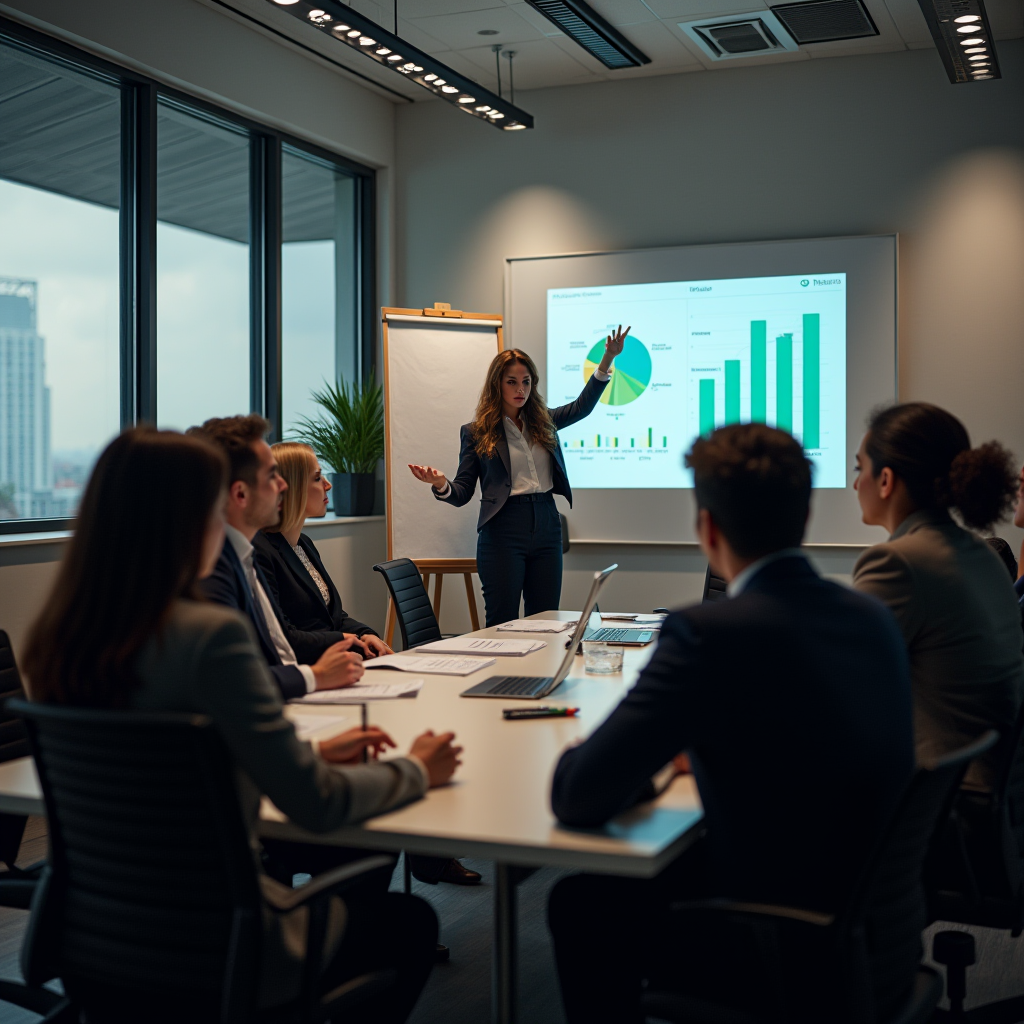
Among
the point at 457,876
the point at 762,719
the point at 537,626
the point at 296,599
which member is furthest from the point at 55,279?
the point at 762,719

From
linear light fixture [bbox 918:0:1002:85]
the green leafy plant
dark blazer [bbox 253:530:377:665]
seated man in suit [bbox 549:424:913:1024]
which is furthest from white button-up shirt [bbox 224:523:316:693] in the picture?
linear light fixture [bbox 918:0:1002:85]

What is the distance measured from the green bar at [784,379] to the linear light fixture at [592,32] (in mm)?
1611

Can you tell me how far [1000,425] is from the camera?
5367mm

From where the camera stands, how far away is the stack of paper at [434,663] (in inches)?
108

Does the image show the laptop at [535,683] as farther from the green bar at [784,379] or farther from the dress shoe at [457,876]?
the green bar at [784,379]

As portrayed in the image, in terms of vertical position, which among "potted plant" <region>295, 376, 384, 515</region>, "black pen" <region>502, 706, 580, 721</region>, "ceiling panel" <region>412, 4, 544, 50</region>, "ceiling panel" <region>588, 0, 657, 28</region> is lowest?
"black pen" <region>502, 706, 580, 721</region>

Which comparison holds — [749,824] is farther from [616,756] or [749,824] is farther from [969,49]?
[969,49]

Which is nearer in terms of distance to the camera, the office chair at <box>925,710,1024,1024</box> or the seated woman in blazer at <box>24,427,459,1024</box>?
the seated woman in blazer at <box>24,427,459,1024</box>

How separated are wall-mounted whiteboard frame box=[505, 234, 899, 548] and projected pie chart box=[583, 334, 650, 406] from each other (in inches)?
12.8

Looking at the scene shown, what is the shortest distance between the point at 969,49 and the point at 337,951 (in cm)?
435

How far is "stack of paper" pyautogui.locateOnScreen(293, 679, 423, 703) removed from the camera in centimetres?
240

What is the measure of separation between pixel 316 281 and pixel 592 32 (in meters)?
2.09

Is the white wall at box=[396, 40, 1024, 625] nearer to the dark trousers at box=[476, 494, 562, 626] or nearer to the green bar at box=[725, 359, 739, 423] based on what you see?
the green bar at box=[725, 359, 739, 423]

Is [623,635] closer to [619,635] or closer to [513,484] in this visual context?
[619,635]
